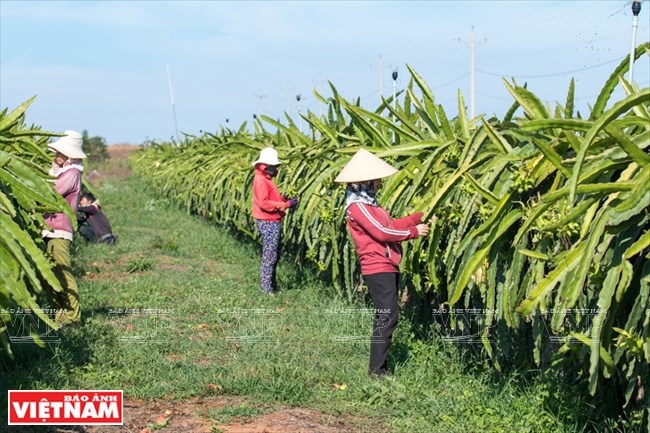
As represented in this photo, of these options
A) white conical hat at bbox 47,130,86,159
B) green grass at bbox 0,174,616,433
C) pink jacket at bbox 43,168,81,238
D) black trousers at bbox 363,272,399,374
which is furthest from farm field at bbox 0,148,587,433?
white conical hat at bbox 47,130,86,159

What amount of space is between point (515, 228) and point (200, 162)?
11986 mm

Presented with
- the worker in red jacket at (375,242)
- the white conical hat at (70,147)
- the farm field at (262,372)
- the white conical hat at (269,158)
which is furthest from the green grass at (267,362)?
the white conical hat at (70,147)

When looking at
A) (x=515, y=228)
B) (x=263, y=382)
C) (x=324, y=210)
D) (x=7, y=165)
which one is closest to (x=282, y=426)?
(x=263, y=382)

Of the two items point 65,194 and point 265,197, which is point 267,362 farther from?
point 265,197

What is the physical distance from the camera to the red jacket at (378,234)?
5.91 metres

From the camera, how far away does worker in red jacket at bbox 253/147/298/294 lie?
929 cm

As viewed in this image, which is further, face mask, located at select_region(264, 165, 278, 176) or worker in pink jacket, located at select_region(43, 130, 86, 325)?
face mask, located at select_region(264, 165, 278, 176)

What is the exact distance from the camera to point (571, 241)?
15.0ft

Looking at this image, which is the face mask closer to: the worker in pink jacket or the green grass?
the green grass

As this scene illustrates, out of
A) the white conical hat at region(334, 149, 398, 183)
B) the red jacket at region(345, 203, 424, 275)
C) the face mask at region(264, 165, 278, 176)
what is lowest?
the red jacket at region(345, 203, 424, 275)

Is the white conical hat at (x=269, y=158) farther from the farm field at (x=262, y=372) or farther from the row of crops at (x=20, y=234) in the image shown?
the row of crops at (x=20, y=234)

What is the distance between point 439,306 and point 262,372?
1.44 metres

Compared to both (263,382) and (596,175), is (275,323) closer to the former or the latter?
(263,382)

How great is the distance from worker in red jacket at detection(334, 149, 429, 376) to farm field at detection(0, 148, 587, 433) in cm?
27
